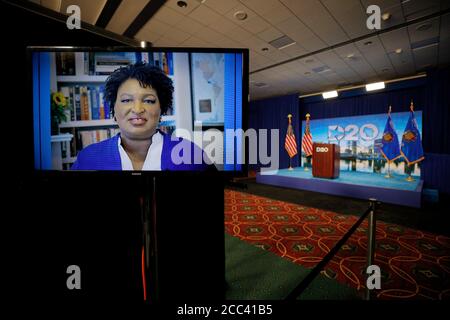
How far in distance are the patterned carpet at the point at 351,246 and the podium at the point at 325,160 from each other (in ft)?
5.87

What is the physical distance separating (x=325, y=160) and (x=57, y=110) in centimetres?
536

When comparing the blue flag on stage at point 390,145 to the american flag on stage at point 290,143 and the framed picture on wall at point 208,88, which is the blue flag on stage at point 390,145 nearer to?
the american flag on stage at point 290,143

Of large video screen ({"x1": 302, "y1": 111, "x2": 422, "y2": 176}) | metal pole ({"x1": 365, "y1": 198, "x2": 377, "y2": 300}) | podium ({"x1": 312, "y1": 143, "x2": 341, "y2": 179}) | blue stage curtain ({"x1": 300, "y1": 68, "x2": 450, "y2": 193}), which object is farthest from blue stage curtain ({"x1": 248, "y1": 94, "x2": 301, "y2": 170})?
metal pole ({"x1": 365, "y1": 198, "x2": 377, "y2": 300})

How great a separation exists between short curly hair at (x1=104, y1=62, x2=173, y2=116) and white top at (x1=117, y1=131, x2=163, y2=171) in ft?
0.45

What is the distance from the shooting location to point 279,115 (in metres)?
8.86

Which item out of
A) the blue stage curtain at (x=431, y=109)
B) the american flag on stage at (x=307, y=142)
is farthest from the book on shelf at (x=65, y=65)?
the american flag on stage at (x=307, y=142)

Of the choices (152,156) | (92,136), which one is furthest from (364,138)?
(92,136)

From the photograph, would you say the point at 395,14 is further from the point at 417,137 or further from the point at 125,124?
the point at 125,124

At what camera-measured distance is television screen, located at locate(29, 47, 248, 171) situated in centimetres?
95

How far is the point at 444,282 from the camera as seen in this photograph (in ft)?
5.65

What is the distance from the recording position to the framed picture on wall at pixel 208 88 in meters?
0.97

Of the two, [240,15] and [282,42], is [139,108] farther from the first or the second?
[282,42]

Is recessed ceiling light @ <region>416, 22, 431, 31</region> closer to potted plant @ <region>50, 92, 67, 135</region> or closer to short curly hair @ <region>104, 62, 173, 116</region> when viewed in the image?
short curly hair @ <region>104, 62, 173, 116</region>
